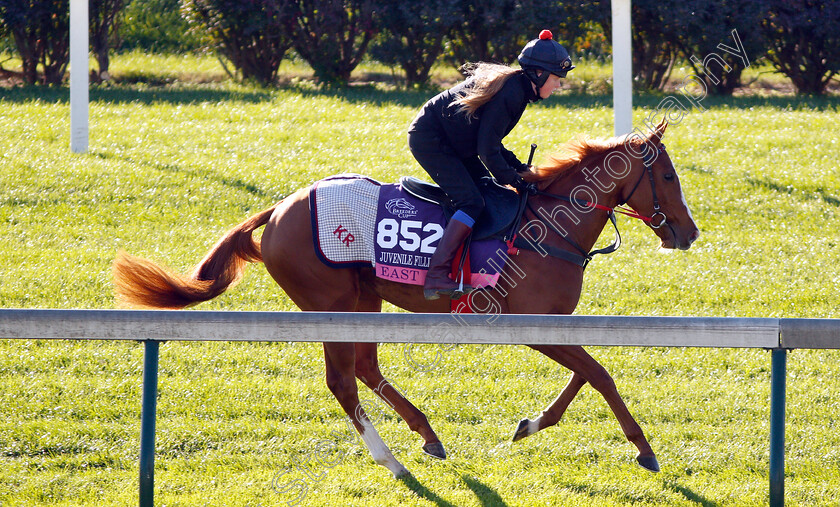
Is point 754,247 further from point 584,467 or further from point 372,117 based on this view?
point 372,117

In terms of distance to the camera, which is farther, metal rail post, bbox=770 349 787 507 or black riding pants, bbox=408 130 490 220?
black riding pants, bbox=408 130 490 220

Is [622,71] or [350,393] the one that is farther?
[622,71]

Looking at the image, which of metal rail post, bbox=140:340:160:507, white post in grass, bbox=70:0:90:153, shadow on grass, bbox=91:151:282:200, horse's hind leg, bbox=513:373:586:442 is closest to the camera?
metal rail post, bbox=140:340:160:507

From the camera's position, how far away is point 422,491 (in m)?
4.54

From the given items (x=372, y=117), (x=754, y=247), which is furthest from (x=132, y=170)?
(x=754, y=247)

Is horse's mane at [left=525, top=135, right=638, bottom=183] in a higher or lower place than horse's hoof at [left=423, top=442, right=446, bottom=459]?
higher

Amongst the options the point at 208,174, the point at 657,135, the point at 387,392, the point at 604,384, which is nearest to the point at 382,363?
the point at 387,392

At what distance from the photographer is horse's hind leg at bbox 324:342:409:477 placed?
4.76 m

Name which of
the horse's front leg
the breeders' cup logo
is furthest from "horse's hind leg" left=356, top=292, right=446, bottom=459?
the horse's front leg

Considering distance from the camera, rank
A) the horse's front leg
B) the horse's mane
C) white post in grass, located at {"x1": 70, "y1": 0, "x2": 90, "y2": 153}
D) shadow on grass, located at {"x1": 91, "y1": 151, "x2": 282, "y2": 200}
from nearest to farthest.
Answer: the horse's front leg, the horse's mane, shadow on grass, located at {"x1": 91, "y1": 151, "x2": 282, "y2": 200}, white post in grass, located at {"x1": 70, "y1": 0, "x2": 90, "y2": 153}

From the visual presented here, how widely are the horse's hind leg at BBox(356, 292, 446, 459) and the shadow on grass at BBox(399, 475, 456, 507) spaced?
10.0 inches

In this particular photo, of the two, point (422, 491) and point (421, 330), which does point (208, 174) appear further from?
point (421, 330)

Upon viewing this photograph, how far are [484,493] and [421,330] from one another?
1.35 m

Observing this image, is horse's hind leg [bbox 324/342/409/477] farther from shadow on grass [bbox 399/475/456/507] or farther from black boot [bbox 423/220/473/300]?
black boot [bbox 423/220/473/300]
